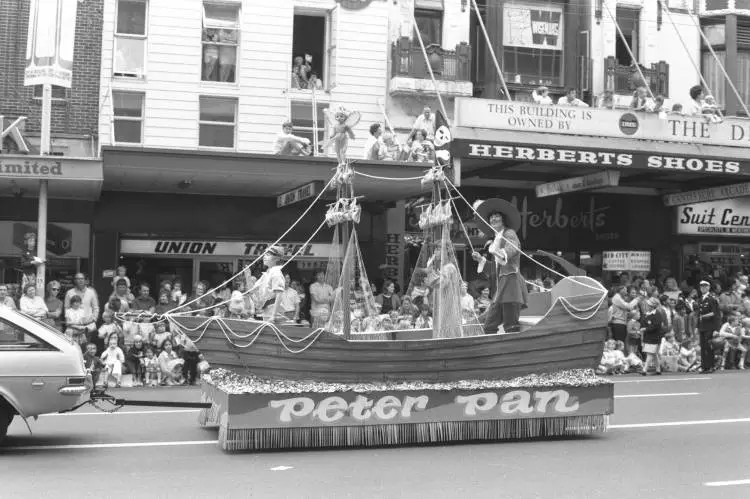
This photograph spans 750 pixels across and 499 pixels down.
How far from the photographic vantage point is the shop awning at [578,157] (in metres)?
22.8

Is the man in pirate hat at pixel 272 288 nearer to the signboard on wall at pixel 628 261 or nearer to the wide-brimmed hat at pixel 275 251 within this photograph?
the wide-brimmed hat at pixel 275 251

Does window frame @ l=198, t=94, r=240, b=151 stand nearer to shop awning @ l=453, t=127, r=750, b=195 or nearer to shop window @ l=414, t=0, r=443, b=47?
shop window @ l=414, t=0, r=443, b=47

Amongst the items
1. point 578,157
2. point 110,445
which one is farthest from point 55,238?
point 110,445

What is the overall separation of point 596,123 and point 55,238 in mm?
12658

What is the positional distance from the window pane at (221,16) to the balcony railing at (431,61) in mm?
4001

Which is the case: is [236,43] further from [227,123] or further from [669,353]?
[669,353]

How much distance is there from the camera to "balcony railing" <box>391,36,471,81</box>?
2581cm

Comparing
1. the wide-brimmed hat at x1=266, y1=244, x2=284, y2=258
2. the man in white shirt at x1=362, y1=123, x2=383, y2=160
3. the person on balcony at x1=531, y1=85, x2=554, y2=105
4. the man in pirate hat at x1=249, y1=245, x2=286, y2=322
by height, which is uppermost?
the person on balcony at x1=531, y1=85, x2=554, y2=105

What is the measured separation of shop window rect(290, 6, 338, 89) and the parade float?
14439mm

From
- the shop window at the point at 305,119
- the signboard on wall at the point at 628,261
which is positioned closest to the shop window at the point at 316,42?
the shop window at the point at 305,119

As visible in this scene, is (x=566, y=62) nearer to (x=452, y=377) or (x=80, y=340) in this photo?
(x=80, y=340)

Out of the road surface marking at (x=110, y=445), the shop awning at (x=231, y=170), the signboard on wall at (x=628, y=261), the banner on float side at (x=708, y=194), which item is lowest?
the road surface marking at (x=110, y=445)

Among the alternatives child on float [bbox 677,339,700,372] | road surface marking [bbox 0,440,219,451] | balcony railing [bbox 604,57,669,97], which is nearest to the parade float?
road surface marking [bbox 0,440,219,451]

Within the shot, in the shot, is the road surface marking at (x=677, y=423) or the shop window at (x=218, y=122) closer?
the road surface marking at (x=677, y=423)
